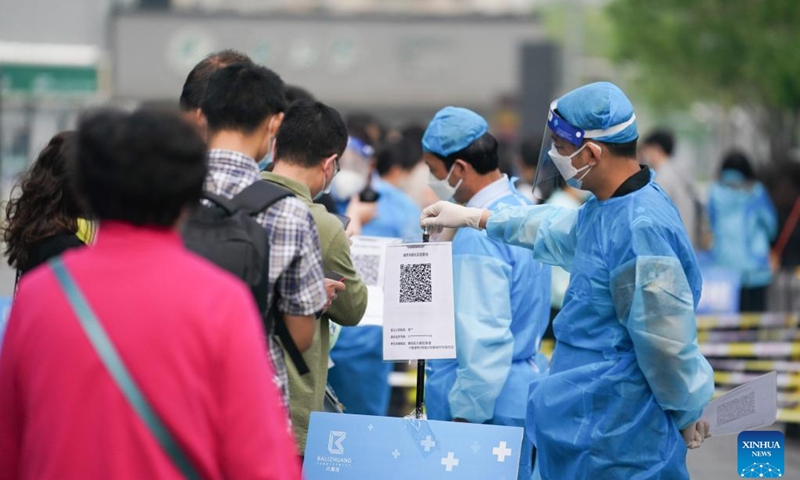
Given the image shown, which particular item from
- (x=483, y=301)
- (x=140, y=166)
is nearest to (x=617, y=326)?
(x=483, y=301)

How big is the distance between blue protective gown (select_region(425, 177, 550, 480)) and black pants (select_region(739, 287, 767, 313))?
28.0 ft

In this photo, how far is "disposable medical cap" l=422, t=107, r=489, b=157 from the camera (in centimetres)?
593

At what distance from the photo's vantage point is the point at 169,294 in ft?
9.48

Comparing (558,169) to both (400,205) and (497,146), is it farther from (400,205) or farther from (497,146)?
(400,205)

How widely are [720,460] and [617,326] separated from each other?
18.3 feet

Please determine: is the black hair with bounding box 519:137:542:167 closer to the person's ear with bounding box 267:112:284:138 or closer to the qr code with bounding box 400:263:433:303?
the qr code with bounding box 400:263:433:303

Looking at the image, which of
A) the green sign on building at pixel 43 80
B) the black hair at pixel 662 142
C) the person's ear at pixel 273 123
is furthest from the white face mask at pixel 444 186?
the green sign on building at pixel 43 80

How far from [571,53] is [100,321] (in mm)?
29697

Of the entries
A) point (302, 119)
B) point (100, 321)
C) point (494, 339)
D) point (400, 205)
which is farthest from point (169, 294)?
point (400, 205)

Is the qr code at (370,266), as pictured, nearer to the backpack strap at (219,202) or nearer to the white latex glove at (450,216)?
the white latex glove at (450,216)

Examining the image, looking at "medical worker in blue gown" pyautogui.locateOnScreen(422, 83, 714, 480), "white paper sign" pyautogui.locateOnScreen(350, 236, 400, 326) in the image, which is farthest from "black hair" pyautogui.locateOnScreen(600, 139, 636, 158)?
"white paper sign" pyautogui.locateOnScreen(350, 236, 400, 326)

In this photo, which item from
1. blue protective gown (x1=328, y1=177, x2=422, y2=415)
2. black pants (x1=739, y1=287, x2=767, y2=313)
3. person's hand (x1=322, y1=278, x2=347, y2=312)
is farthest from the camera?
black pants (x1=739, y1=287, x2=767, y2=313)

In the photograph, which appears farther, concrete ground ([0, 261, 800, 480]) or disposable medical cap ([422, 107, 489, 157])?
concrete ground ([0, 261, 800, 480])

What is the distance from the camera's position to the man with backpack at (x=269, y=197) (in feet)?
12.7
